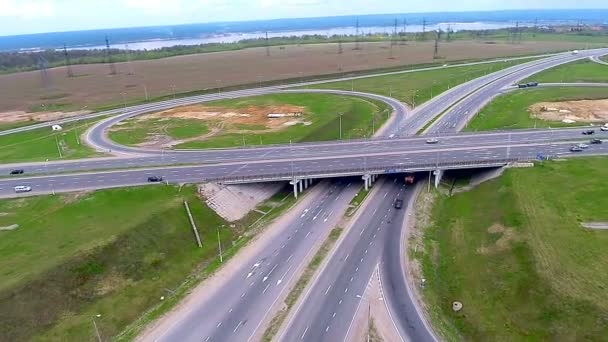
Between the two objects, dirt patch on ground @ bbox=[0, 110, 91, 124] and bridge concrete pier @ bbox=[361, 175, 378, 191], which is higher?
dirt patch on ground @ bbox=[0, 110, 91, 124]

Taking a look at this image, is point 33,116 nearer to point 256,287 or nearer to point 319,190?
point 319,190

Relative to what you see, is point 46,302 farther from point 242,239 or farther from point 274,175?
point 274,175

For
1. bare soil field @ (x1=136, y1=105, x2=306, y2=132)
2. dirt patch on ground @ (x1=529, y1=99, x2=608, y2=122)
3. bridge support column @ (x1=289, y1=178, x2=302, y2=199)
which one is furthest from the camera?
bare soil field @ (x1=136, y1=105, x2=306, y2=132)

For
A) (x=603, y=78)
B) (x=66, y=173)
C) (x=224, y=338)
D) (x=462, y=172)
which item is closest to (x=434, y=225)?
(x=462, y=172)

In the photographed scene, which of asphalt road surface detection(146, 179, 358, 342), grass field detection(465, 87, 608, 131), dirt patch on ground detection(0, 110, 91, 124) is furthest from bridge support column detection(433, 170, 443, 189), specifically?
dirt patch on ground detection(0, 110, 91, 124)

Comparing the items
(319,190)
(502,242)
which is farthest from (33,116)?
(502,242)

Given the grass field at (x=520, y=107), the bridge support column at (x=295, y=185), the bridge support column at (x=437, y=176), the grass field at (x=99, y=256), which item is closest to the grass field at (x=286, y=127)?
the bridge support column at (x=295, y=185)

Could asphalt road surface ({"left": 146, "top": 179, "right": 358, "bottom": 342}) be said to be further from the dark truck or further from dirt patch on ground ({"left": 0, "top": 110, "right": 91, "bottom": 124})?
dirt patch on ground ({"left": 0, "top": 110, "right": 91, "bottom": 124})
